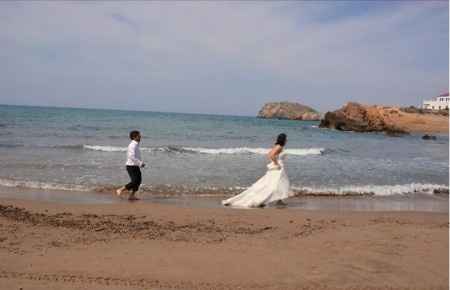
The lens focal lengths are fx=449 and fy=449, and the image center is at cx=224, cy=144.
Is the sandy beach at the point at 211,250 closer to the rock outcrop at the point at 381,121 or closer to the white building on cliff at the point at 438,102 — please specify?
the rock outcrop at the point at 381,121

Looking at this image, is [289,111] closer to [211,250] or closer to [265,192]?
[265,192]

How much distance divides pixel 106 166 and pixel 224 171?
4.40m

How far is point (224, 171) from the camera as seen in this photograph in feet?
53.2

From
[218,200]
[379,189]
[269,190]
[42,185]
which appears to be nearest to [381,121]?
[379,189]

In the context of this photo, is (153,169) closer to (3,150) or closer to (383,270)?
(3,150)

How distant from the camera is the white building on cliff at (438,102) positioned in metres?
107

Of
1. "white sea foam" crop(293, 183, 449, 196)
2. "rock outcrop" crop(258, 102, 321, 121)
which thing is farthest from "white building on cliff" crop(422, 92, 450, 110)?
"white sea foam" crop(293, 183, 449, 196)

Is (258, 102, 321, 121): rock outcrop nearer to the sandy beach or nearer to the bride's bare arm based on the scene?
the bride's bare arm

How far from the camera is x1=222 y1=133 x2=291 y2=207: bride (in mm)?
10125

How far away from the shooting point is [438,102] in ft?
361

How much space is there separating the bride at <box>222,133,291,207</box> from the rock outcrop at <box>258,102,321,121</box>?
124 metres

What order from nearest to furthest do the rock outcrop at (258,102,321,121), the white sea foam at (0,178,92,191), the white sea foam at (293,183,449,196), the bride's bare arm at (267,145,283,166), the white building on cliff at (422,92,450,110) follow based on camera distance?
the bride's bare arm at (267,145,283,166) → the white sea foam at (0,178,92,191) → the white sea foam at (293,183,449,196) → the white building on cliff at (422,92,450,110) → the rock outcrop at (258,102,321,121)

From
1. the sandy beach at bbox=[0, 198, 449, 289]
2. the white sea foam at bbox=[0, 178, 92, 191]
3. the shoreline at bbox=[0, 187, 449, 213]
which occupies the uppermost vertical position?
the sandy beach at bbox=[0, 198, 449, 289]

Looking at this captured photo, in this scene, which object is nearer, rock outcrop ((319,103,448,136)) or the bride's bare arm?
the bride's bare arm
